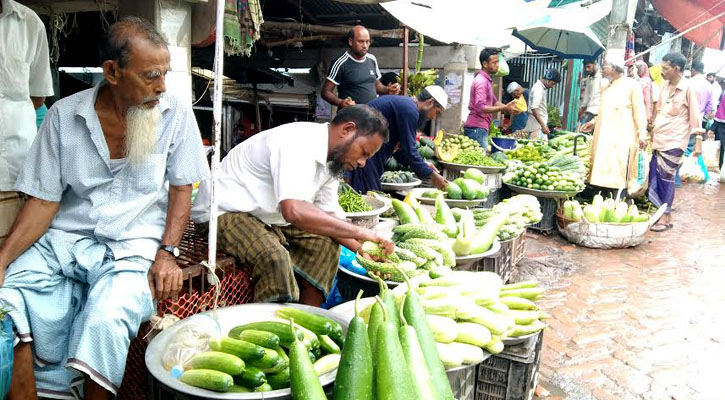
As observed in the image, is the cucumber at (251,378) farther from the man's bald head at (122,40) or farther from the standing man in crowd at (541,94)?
the standing man in crowd at (541,94)

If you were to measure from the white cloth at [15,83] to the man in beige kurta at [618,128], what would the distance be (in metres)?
7.07

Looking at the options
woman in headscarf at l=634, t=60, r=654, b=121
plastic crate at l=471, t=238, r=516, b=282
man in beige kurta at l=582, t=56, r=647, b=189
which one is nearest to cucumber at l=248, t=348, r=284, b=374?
plastic crate at l=471, t=238, r=516, b=282

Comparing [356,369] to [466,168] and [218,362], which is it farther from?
[466,168]

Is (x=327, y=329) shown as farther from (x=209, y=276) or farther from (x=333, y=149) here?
(x=333, y=149)

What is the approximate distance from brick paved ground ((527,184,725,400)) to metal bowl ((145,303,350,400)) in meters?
1.95

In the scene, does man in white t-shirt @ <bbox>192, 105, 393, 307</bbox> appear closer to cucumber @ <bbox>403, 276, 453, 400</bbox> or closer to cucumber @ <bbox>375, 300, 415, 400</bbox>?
cucumber @ <bbox>403, 276, 453, 400</bbox>

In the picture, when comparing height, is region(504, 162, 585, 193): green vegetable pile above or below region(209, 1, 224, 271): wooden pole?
below

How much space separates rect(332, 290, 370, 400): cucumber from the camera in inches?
68.4

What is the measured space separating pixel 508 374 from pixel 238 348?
1487 millimetres

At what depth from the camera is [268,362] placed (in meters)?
1.93

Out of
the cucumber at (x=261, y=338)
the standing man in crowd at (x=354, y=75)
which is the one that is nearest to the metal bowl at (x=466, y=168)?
the standing man in crowd at (x=354, y=75)

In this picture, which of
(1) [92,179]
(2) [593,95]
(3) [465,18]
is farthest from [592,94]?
(1) [92,179]

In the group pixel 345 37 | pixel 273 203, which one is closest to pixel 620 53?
pixel 345 37

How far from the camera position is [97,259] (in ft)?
7.68
